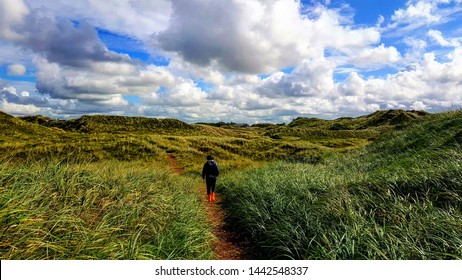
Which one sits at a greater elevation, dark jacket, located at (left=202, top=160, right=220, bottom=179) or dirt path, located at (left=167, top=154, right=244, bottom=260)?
dark jacket, located at (left=202, top=160, right=220, bottom=179)

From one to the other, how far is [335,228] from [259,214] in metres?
2.77

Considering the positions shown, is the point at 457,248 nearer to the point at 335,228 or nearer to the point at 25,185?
the point at 335,228

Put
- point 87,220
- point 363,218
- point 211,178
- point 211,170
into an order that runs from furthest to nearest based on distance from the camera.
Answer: point 211,170 → point 211,178 → point 363,218 → point 87,220

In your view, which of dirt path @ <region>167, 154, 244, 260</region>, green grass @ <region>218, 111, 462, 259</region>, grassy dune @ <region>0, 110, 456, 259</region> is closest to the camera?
grassy dune @ <region>0, 110, 456, 259</region>

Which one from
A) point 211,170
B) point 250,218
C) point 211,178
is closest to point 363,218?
point 250,218

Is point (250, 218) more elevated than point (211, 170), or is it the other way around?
point (211, 170)

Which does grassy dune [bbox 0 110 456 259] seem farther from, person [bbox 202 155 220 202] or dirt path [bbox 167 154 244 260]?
person [bbox 202 155 220 202]

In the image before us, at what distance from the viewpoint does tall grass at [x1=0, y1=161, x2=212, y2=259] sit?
4.56m

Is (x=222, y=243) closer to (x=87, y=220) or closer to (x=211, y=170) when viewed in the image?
(x=87, y=220)

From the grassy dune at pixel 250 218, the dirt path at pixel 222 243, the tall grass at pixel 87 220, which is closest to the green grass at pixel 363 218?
the grassy dune at pixel 250 218

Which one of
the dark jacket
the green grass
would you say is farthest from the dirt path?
the dark jacket

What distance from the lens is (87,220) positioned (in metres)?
6.07

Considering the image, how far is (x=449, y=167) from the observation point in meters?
9.26
